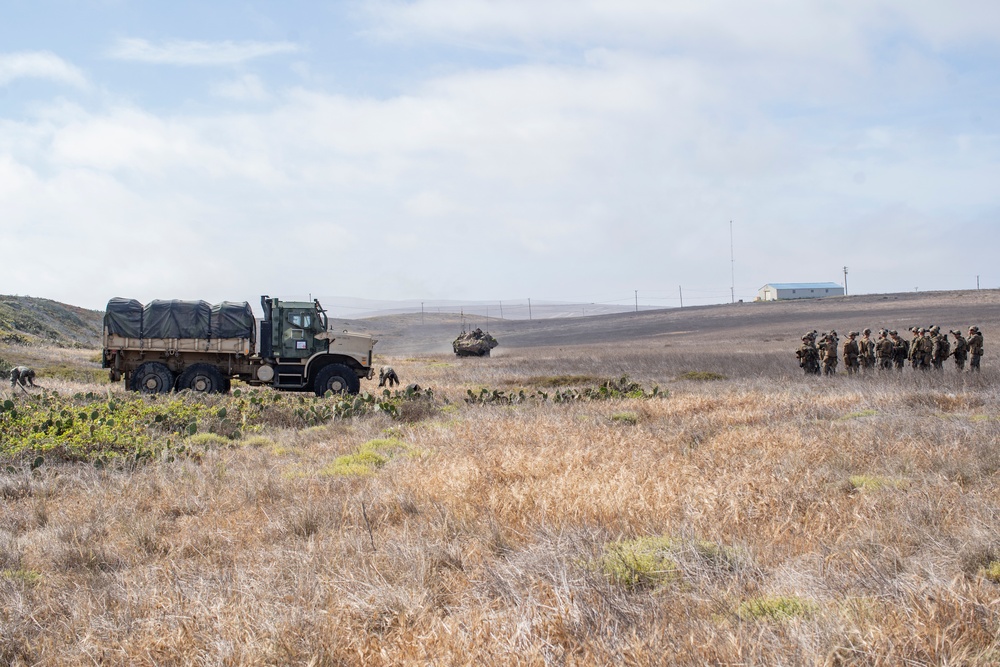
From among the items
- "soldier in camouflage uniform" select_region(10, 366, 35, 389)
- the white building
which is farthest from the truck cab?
the white building

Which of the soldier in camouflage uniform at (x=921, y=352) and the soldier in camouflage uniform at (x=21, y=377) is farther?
the soldier in camouflage uniform at (x=921, y=352)

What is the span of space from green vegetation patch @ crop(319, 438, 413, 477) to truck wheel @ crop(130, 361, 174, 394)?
10.6m

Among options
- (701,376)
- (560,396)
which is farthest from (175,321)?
(701,376)

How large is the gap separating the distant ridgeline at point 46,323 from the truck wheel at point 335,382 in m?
25.3

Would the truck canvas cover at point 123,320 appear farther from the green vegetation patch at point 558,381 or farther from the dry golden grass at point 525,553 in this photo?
the dry golden grass at point 525,553

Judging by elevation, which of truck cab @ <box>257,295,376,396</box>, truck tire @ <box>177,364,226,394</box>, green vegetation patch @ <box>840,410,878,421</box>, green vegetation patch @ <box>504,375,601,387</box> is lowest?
green vegetation patch @ <box>504,375,601,387</box>

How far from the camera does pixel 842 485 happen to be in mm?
6480

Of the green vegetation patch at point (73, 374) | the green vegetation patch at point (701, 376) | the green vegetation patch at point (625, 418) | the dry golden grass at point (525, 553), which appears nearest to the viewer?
the dry golden grass at point (525, 553)

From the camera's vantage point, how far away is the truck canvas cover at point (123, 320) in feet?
60.7

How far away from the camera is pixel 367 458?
8.53 meters

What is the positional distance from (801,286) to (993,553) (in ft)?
445

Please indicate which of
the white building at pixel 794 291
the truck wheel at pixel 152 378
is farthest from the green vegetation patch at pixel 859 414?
the white building at pixel 794 291

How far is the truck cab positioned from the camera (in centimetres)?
1881

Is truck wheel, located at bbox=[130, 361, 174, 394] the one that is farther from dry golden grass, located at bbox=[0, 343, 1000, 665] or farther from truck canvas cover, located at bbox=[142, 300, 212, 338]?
dry golden grass, located at bbox=[0, 343, 1000, 665]
